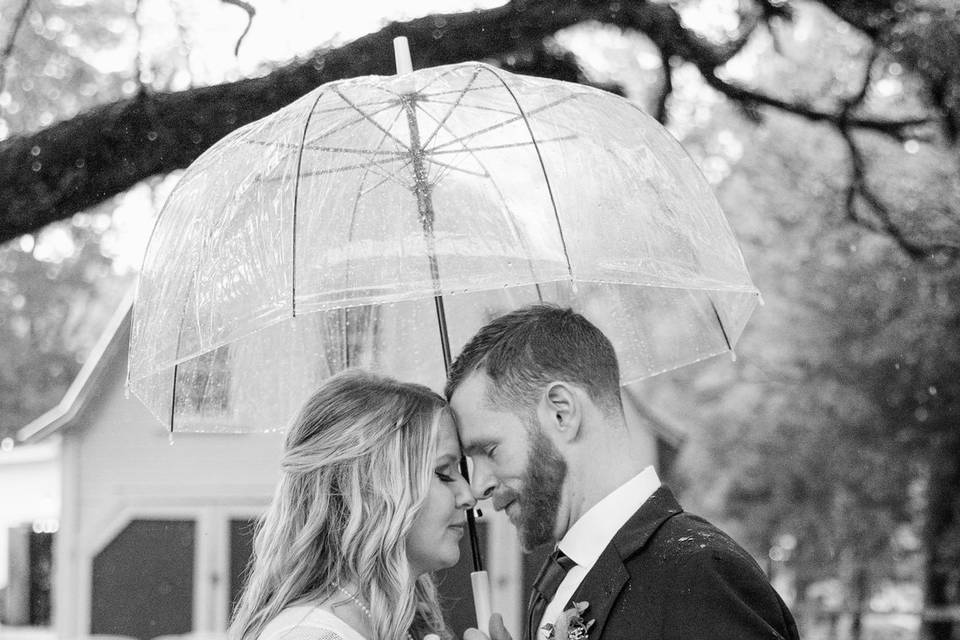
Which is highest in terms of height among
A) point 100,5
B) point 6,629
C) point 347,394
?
point 100,5

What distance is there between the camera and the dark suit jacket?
7.89 ft

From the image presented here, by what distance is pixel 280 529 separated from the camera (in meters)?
3.22

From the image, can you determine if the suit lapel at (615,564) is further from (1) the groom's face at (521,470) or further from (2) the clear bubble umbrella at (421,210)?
(2) the clear bubble umbrella at (421,210)

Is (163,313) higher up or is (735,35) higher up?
(735,35)

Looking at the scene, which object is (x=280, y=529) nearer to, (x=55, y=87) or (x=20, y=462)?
(x=55, y=87)

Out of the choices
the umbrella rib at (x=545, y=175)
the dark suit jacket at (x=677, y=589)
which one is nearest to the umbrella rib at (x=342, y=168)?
the umbrella rib at (x=545, y=175)

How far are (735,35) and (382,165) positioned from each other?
4.58 meters

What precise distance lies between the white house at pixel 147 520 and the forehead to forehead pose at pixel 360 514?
7.77 meters

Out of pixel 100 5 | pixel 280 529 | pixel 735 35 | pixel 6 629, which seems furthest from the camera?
pixel 6 629

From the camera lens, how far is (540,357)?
2850mm

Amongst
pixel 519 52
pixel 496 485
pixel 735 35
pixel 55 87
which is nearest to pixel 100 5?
pixel 55 87

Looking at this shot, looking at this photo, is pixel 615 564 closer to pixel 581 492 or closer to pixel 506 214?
pixel 581 492

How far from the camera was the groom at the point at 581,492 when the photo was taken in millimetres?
2502

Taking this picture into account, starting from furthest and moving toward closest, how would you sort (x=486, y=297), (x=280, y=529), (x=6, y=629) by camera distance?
(x=6, y=629) < (x=486, y=297) < (x=280, y=529)
